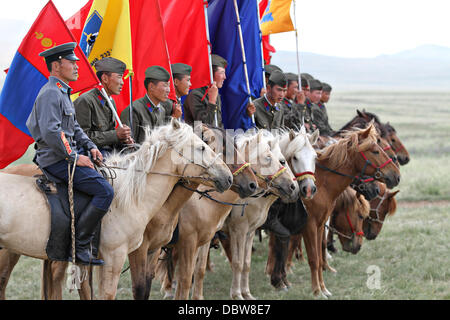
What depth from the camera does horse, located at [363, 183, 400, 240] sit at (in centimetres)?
1310

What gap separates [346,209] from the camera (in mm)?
12289

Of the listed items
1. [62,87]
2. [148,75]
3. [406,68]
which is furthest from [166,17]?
[406,68]

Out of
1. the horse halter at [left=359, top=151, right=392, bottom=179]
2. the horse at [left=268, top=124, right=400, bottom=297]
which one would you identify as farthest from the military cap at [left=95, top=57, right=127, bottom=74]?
the horse halter at [left=359, top=151, right=392, bottom=179]

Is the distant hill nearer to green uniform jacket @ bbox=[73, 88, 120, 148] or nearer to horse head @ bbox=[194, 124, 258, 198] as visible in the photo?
horse head @ bbox=[194, 124, 258, 198]

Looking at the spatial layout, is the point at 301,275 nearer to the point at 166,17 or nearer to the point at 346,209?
the point at 346,209

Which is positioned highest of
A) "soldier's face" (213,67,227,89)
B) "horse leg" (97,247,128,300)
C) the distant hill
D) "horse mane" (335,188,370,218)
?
"soldier's face" (213,67,227,89)

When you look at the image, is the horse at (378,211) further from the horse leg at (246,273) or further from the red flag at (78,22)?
the red flag at (78,22)

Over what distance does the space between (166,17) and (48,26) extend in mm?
2884

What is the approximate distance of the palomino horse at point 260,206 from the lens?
9.30m

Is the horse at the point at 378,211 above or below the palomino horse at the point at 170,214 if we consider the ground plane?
below

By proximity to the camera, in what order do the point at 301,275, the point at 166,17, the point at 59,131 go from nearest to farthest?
1. the point at 59,131
2. the point at 166,17
3. the point at 301,275

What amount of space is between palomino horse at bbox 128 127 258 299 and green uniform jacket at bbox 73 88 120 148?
1.03m

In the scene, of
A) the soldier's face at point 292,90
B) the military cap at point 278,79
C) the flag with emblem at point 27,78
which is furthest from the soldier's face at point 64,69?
the soldier's face at point 292,90

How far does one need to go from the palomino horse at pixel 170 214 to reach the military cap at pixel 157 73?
2.95 ft
